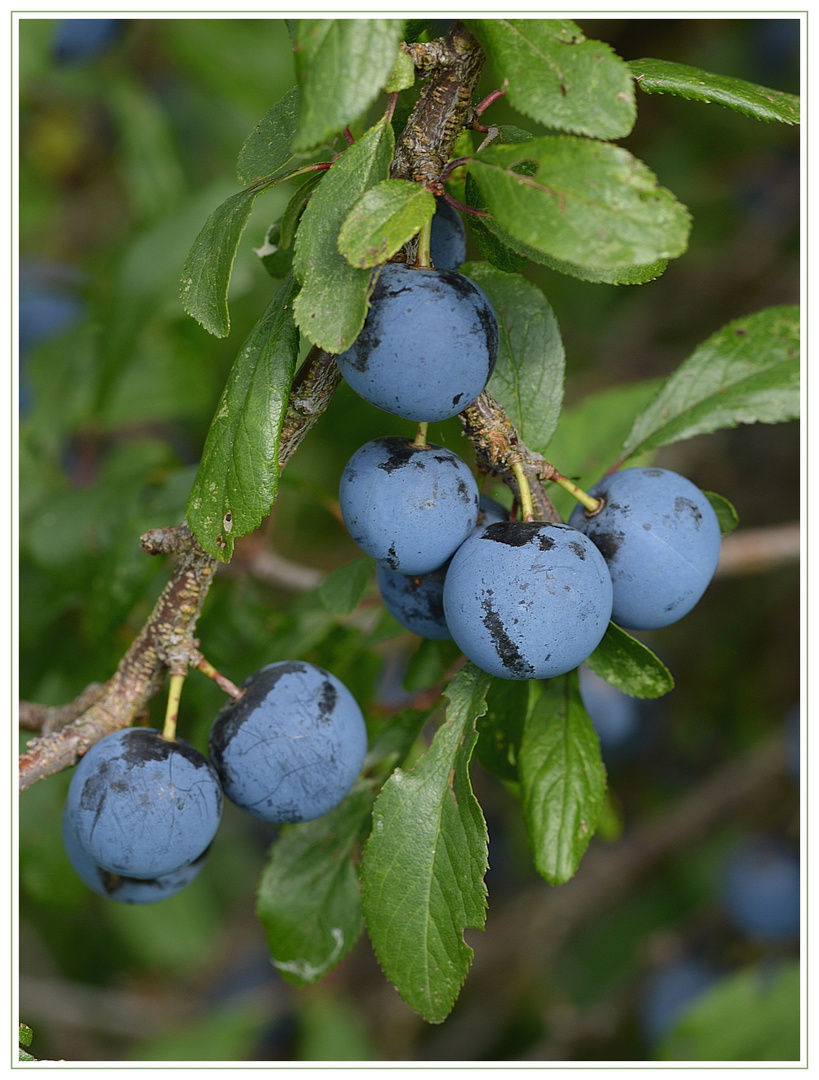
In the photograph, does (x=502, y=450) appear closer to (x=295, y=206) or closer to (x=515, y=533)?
(x=515, y=533)

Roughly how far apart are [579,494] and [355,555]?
180 centimetres

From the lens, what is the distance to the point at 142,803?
94 centimetres

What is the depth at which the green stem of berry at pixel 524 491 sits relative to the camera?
0.91 meters

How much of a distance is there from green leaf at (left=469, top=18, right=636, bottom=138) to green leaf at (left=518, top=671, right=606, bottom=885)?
1.94ft

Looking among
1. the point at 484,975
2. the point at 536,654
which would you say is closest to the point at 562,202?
the point at 536,654

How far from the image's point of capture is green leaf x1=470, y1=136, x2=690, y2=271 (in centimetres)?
68

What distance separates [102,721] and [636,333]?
233cm

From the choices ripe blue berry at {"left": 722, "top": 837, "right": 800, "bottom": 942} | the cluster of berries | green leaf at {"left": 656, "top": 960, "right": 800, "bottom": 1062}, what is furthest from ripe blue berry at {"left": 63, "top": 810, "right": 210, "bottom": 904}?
ripe blue berry at {"left": 722, "top": 837, "right": 800, "bottom": 942}

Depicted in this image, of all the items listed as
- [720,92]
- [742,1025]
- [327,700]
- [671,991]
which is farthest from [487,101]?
[671,991]

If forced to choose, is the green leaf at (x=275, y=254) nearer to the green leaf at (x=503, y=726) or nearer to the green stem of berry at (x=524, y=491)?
the green stem of berry at (x=524, y=491)

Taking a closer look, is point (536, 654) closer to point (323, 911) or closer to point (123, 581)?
point (323, 911)

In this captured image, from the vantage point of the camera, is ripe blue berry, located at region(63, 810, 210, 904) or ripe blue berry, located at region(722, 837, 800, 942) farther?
ripe blue berry, located at region(722, 837, 800, 942)

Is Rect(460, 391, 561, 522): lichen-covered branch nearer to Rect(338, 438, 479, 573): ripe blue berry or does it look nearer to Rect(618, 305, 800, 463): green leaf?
Rect(338, 438, 479, 573): ripe blue berry

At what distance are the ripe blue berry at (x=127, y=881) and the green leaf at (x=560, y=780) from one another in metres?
0.41
